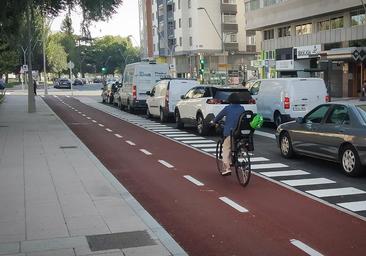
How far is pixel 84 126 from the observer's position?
22984mm

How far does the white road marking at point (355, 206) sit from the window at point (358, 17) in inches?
1495

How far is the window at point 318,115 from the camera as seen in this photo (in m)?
12.0

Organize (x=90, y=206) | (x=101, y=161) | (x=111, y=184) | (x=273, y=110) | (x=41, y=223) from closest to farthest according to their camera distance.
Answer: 1. (x=41, y=223)
2. (x=90, y=206)
3. (x=111, y=184)
4. (x=101, y=161)
5. (x=273, y=110)

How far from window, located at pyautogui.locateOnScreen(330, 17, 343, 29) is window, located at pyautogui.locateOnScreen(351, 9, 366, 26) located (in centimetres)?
181

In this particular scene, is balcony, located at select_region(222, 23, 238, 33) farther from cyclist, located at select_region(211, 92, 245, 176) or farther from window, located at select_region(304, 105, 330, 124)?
cyclist, located at select_region(211, 92, 245, 176)

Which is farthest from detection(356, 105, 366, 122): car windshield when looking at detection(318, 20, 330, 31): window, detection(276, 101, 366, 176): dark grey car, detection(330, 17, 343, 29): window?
detection(318, 20, 330, 31): window

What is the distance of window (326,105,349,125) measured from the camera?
11.2 m

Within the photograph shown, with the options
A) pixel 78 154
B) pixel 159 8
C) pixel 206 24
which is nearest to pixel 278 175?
pixel 78 154

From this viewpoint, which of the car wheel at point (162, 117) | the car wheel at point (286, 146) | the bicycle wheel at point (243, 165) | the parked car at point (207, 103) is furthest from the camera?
the car wheel at point (162, 117)

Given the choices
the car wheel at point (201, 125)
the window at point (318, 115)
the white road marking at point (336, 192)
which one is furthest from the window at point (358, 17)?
the white road marking at point (336, 192)

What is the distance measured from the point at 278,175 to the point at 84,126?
13.3 metres

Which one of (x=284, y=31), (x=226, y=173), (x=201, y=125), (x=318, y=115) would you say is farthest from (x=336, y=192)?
(x=284, y=31)

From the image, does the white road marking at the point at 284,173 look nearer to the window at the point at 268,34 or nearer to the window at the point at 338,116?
the window at the point at 338,116

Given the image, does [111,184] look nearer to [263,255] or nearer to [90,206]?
[90,206]
